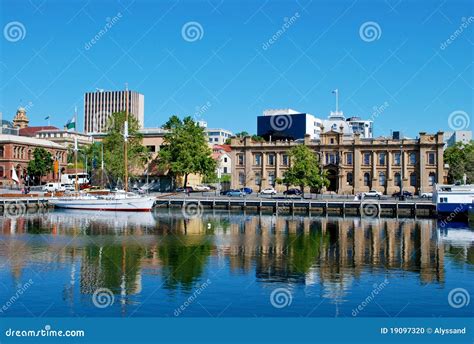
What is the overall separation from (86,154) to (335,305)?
86019mm

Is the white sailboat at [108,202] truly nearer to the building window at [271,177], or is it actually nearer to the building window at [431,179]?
the building window at [271,177]

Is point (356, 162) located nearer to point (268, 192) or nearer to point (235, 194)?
point (268, 192)

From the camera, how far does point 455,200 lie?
2378 inches

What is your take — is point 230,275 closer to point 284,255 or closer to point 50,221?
point 284,255

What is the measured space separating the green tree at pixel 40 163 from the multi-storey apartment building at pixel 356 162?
1341 inches

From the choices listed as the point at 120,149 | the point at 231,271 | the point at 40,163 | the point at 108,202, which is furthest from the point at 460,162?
the point at 231,271

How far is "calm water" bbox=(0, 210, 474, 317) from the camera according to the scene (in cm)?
2097

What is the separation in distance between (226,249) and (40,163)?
239 ft

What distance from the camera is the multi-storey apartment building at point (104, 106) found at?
180 m

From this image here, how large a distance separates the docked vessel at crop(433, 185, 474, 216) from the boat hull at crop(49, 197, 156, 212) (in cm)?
3295

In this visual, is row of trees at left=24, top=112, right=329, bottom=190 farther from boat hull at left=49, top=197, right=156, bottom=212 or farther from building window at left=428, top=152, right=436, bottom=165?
building window at left=428, top=152, right=436, bottom=165

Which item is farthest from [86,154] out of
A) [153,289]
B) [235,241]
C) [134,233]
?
[153,289]

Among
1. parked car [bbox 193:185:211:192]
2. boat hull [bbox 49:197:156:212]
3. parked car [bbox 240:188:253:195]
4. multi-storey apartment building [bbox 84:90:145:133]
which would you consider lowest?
boat hull [bbox 49:197:156:212]

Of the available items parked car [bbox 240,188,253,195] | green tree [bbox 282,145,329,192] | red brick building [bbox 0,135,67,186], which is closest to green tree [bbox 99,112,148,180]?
parked car [bbox 240,188,253,195]
